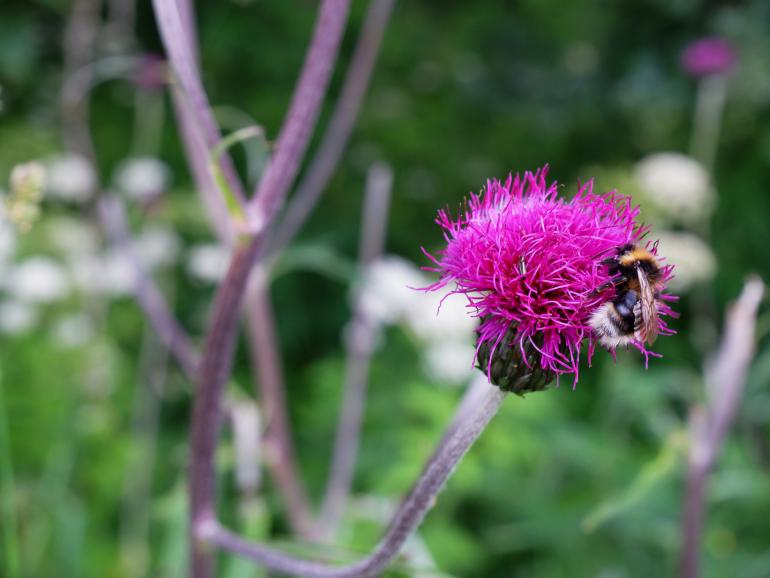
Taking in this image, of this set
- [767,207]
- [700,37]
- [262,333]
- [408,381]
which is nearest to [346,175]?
[408,381]

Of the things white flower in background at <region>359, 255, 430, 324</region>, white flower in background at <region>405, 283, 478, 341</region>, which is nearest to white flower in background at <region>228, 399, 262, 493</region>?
white flower in background at <region>359, 255, 430, 324</region>

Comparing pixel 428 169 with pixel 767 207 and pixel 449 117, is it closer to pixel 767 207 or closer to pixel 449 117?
pixel 449 117

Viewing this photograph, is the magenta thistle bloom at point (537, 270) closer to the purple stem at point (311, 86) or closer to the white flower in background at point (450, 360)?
the purple stem at point (311, 86)

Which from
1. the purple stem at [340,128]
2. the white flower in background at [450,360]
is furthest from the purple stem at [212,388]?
the white flower in background at [450,360]

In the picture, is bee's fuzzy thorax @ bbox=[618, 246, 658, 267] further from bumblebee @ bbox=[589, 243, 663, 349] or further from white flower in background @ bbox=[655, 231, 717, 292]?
white flower in background @ bbox=[655, 231, 717, 292]

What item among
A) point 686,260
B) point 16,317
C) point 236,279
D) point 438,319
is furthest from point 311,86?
point 16,317
